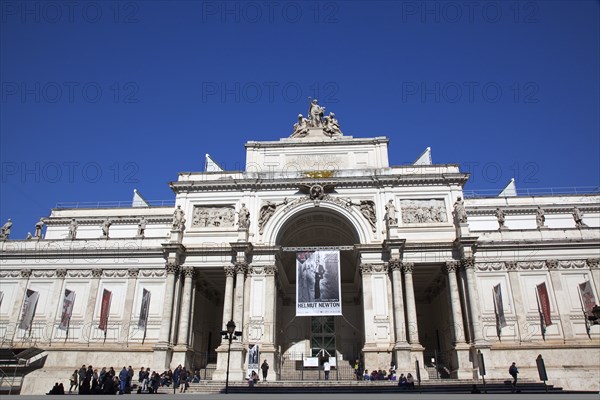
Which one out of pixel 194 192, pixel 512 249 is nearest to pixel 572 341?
pixel 512 249

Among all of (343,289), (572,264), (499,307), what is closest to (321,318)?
(343,289)

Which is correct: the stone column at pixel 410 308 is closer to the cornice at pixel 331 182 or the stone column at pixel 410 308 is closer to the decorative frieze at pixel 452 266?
the decorative frieze at pixel 452 266

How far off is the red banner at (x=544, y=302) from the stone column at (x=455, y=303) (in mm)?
5279

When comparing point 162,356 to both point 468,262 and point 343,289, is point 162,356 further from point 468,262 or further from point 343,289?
point 468,262

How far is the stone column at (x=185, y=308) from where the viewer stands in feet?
98.8

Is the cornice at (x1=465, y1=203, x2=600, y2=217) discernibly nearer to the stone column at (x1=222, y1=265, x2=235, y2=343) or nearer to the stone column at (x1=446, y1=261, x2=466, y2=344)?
the stone column at (x1=446, y1=261, x2=466, y2=344)

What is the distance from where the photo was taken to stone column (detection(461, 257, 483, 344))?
1115 inches

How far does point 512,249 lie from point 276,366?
18.4m

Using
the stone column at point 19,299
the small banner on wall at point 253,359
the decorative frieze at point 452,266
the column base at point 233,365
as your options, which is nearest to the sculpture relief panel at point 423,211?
the decorative frieze at point 452,266

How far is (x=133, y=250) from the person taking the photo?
109 ft

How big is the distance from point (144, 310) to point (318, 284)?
12357 mm

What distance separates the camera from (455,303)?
29922mm

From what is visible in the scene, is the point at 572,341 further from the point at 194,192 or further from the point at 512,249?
the point at 194,192

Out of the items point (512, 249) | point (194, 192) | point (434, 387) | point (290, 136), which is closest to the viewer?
point (434, 387)
